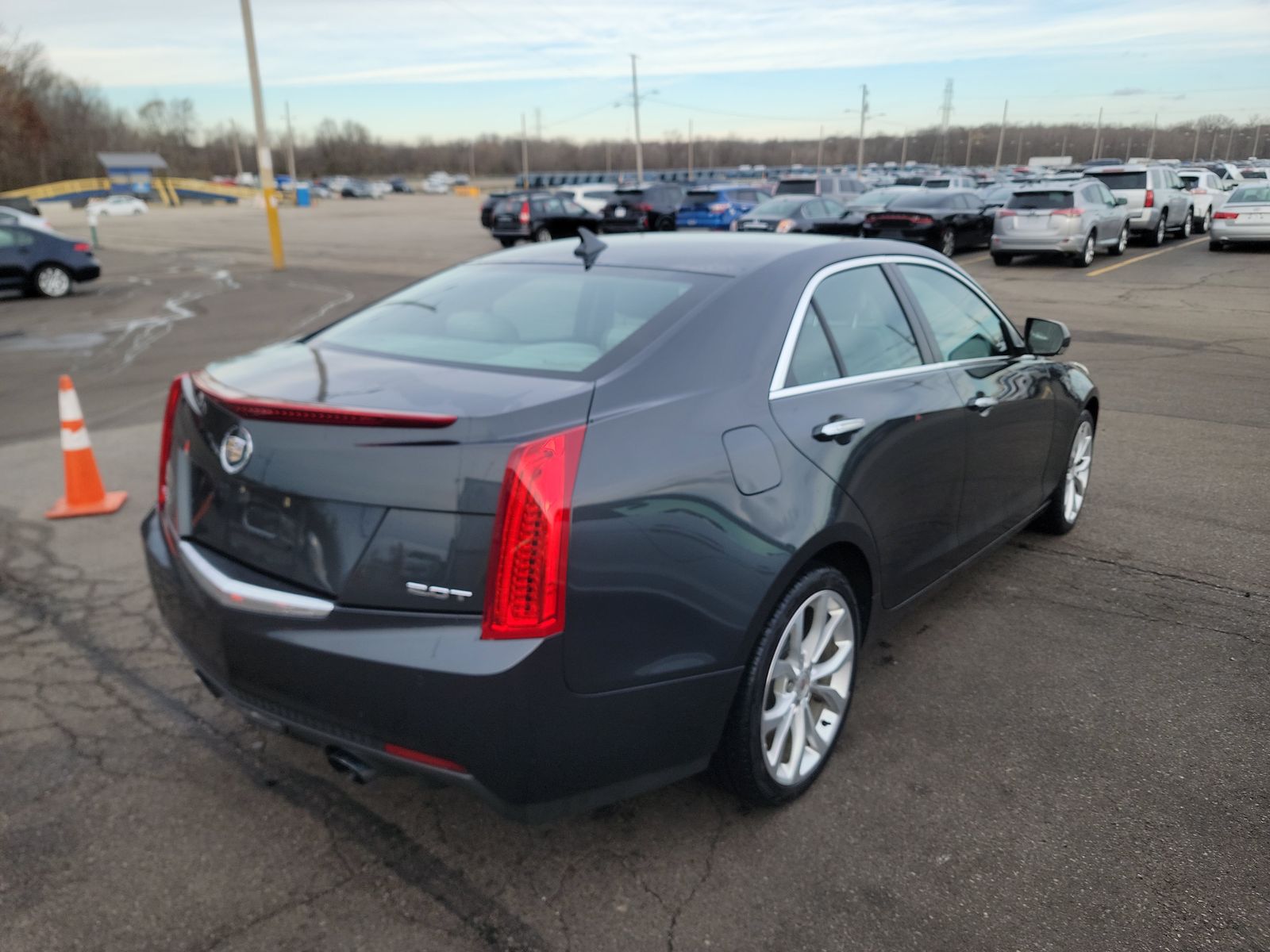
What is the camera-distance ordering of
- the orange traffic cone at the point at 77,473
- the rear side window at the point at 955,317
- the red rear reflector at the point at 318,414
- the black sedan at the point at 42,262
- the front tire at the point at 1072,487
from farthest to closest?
the black sedan at the point at 42,262 < the orange traffic cone at the point at 77,473 < the front tire at the point at 1072,487 < the rear side window at the point at 955,317 < the red rear reflector at the point at 318,414

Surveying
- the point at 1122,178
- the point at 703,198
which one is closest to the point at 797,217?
the point at 703,198

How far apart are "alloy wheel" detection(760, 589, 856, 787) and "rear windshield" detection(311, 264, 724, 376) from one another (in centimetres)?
98

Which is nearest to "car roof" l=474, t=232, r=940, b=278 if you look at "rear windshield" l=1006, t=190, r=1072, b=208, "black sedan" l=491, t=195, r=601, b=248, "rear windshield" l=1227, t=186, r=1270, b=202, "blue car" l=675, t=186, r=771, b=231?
"rear windshield" l=1006, t=190, r=1072, b=208

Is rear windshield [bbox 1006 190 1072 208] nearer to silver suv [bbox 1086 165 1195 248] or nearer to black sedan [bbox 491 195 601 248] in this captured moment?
silver suv [bbox 1086 165 1195 248]

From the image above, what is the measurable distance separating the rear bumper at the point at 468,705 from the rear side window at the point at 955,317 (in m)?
1.93

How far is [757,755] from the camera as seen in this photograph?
2738 millimetres

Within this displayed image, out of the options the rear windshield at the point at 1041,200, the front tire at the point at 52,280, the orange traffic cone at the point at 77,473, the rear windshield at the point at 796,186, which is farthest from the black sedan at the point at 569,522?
the rear windshield at the point at 796,186

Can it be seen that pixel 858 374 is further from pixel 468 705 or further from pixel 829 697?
pixel 468 705

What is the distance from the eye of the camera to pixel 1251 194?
21844mm

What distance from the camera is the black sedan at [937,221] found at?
20875 mm

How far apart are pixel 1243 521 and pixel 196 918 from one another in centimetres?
537

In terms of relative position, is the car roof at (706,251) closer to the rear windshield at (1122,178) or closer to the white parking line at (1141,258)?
the white parking line at (1141,258)

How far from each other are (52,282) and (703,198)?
52.1 ft

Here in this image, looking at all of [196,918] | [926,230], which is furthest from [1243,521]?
[926,230]
